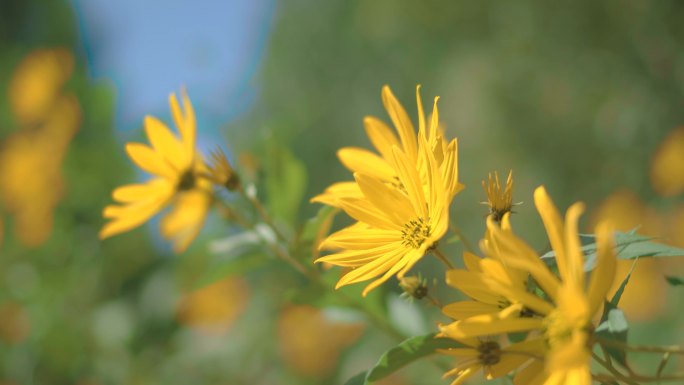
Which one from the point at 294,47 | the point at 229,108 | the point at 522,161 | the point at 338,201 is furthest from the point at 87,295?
the point at 294,47

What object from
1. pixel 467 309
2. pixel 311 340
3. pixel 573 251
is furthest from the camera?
pixel 311 340

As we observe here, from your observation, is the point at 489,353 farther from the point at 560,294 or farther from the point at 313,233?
the point at 313,233

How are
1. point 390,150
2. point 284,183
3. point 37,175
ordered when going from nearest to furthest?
point 390,150 → point 284,183 → point 37,175

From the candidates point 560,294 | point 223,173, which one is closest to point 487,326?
point 560,294

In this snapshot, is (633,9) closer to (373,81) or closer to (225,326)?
(225,326)

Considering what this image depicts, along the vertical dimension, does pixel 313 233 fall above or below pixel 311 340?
above

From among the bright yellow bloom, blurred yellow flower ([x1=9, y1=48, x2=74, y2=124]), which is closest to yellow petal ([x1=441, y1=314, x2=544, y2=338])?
the bright yellow bloom
